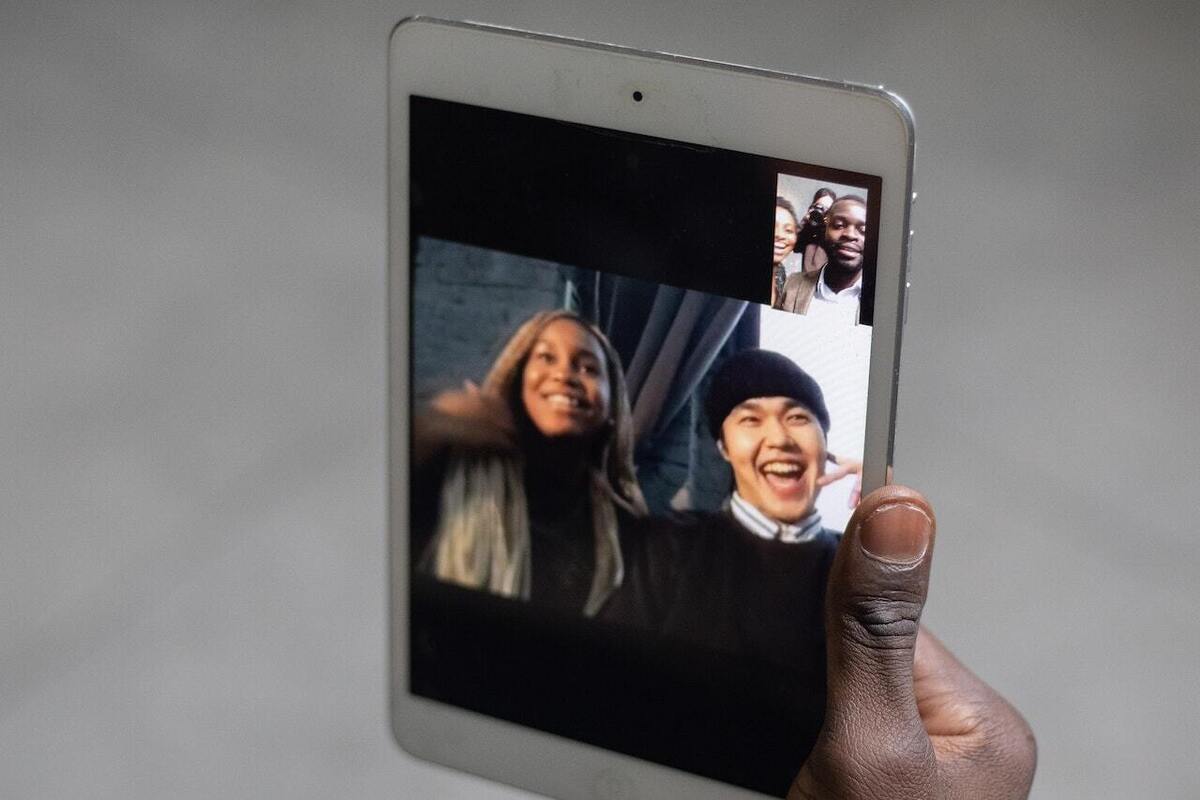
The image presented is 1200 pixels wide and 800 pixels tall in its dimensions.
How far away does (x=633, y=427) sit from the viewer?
67 centimetres

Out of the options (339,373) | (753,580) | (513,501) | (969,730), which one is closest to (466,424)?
(513,501)

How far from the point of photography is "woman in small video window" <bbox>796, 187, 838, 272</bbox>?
61cm

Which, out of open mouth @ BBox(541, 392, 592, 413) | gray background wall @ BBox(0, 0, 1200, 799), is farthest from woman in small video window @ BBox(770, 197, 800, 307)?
gray background wall @ BBox(0, 0, 1200, 799)

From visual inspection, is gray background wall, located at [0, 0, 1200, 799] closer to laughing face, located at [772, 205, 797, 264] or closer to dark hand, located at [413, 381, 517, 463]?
dark hand, located at [413, 381, 517, 463]

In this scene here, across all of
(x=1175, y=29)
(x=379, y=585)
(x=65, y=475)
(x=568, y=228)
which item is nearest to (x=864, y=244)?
(x=568, y=228)

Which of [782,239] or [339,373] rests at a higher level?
[782,239]

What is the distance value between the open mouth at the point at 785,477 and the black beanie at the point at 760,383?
23 millimetres

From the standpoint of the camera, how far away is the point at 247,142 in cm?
137

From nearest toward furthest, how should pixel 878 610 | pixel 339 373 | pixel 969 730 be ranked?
pixel 878 610 < pixel 969 730 < pixel 339 373

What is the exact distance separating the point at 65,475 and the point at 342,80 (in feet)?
1.57

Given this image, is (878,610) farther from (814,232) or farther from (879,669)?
(814,232)

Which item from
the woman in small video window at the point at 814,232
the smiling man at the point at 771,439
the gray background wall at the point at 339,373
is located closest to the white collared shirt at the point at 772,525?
the smiling man at the point at 771,439

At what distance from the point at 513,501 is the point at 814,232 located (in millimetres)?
202

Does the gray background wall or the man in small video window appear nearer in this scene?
the man in small video window
